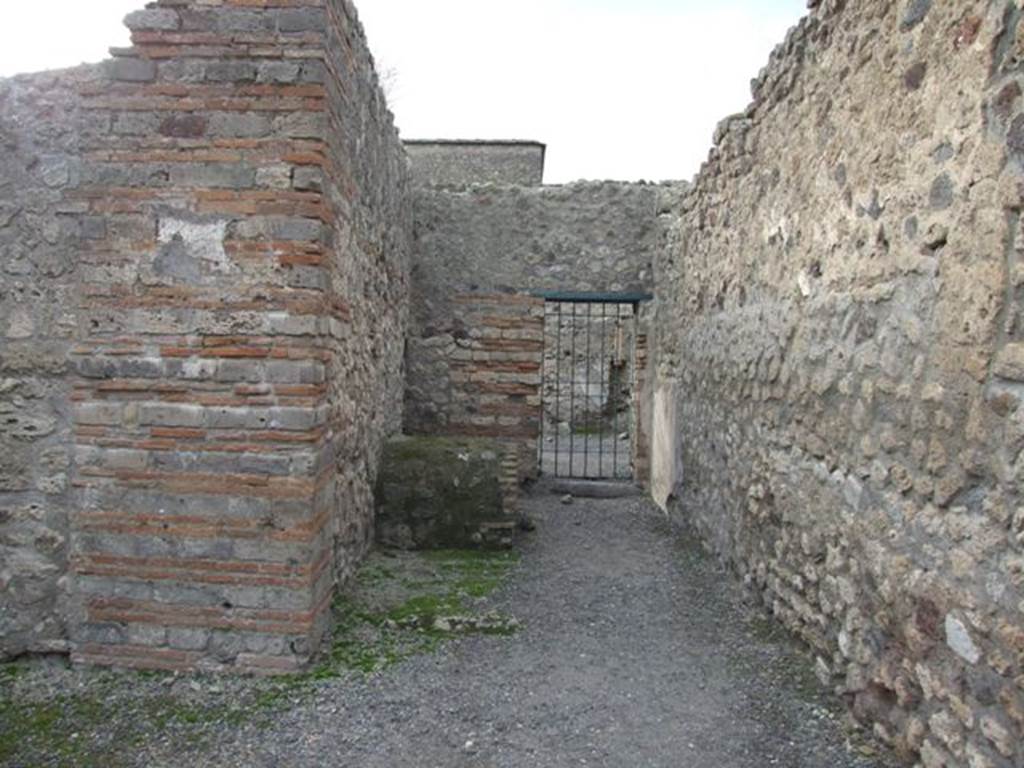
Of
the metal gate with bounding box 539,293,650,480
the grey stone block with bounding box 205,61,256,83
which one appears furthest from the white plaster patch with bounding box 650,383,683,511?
the metal gate with bounding box 539,293,650,480

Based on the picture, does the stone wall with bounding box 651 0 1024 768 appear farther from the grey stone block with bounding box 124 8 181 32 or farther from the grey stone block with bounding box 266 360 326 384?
the grey stone block with bounding box 124 8 181 32

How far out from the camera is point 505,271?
780 centimetres

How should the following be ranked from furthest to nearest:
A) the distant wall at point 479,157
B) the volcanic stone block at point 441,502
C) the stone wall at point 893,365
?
the distant wall at point 479,157 < the volcanic stone block at point 441,502 < the stone wall at point 893,365

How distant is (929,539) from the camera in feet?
8.25

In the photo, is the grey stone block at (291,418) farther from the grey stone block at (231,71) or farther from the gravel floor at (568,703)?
the grey stone block at (231,71)

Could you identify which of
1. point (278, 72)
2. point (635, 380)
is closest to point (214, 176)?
point (278, 72)

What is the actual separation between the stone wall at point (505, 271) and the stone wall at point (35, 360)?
4215 millimetres

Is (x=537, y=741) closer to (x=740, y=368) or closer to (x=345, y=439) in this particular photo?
(x=345, y=439)

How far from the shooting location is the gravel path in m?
2.86

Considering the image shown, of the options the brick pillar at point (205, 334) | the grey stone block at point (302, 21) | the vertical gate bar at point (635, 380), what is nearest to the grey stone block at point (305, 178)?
the brick pillar at point (205, 334)

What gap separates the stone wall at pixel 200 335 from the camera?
3.47m

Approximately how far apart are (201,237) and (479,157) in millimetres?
14734

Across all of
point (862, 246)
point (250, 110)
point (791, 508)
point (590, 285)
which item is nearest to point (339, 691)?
point (791, 508)

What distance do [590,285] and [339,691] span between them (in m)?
5.40
